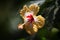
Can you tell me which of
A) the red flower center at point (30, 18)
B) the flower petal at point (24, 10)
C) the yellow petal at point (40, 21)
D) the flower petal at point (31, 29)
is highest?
the flower petal at point (24, 10)

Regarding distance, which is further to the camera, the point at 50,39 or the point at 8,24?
the point at 8,24

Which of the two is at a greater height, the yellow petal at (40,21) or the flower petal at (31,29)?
the yellow petal at (40,21)

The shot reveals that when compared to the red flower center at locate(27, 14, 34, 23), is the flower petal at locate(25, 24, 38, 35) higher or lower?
lower

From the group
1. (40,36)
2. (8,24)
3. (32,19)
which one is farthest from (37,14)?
(8,24)

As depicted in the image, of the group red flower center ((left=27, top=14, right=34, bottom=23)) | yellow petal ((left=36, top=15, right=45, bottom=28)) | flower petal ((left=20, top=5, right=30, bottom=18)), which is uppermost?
flower petal ((left=20, top=5, right=30, bottom=18))

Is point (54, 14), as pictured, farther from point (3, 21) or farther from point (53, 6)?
point (3, 21)

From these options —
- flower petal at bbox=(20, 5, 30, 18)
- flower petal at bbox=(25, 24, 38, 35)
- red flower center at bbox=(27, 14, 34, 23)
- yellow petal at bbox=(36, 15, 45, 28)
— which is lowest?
flower petal at bbox=(25, 24, 38, 35)

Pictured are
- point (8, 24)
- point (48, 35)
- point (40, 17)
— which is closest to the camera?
point (40, 17)

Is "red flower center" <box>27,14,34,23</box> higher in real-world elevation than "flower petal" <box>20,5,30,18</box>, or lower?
lower
